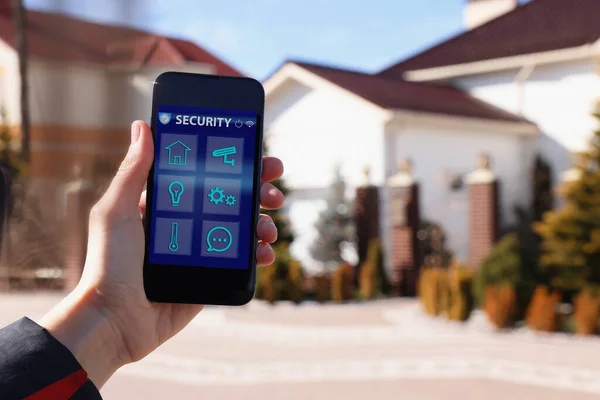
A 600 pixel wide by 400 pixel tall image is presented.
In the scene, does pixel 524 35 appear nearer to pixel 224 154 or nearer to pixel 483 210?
pixel 483 210

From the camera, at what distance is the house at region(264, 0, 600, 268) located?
1616 centimetres

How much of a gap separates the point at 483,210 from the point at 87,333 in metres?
13.5

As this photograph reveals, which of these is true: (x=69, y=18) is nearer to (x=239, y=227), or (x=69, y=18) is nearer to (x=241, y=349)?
(x=241, y=349)

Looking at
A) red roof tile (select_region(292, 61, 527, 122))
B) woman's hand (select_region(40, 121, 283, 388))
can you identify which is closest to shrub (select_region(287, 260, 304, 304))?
red roof tile (select_region(292, 61, 527, 122))

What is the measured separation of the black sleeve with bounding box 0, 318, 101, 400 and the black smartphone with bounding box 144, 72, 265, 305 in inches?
13.7

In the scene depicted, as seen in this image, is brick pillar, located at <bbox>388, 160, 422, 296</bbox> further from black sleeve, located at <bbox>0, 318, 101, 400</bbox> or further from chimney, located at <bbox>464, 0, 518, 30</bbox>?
black sleeve, located at <bbox>0, 318, 101, 400</bbox>

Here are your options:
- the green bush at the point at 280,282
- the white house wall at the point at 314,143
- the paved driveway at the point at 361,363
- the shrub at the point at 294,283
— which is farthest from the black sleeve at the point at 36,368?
the white house wall at the point at 314,143

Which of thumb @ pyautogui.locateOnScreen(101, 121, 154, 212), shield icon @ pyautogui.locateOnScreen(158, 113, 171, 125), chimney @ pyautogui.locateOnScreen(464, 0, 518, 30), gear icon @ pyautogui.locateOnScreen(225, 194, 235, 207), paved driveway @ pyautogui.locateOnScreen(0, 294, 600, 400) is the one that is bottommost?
paved driveway @ pyautogui.locateOnScreen(0, 294, 600, 400)

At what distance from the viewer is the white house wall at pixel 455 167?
16.2m

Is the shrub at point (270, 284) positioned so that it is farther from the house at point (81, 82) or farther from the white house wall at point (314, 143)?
the white house wall at point (314, 143)

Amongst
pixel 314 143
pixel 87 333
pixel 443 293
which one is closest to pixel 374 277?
pixel 443 293

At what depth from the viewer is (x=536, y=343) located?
9.22m

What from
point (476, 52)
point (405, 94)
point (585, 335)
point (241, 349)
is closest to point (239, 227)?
point (241, 349)

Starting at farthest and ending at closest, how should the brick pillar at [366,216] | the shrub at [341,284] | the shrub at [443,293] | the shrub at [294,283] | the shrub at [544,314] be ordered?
the brick pillar at [366,216]
the shrub at [341,284]
the shrub at [294,283]
the shrub at [443,293]
the shrub at [544,314]
